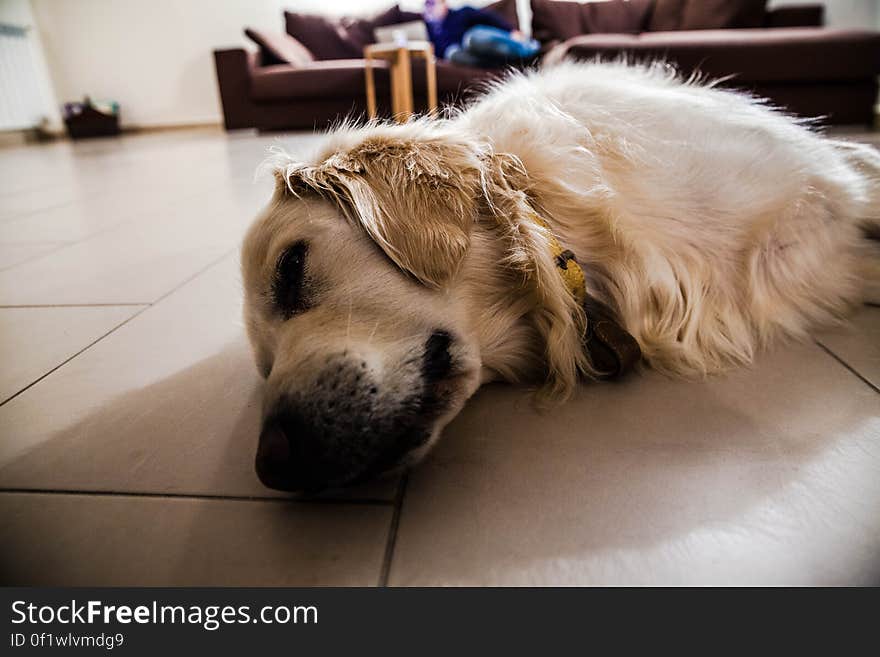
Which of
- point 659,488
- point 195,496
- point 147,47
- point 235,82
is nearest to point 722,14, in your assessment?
point 235,82

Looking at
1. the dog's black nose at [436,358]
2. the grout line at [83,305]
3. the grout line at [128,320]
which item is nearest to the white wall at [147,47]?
the grout line at [128,320]

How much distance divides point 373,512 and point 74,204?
127 inches

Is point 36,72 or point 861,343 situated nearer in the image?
point 861,343

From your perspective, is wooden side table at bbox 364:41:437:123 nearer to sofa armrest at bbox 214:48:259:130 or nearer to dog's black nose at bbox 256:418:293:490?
sofa armrest at bbox 214:48:259:130

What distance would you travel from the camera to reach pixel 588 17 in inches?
246

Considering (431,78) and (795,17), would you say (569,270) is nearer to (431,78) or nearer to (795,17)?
(431,78)

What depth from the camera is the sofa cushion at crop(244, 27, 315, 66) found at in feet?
21.3

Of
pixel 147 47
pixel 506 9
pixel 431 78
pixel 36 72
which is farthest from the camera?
pixel 147 47

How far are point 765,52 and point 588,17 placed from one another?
2.14 metres

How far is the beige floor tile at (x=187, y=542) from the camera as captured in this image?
0.70m

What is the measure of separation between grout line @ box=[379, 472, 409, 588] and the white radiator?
9.76m

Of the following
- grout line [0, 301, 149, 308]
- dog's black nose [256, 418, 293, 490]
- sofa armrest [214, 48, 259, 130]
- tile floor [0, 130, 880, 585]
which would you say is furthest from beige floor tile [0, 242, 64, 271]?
sofa armrest [214, 48, 259, 130]

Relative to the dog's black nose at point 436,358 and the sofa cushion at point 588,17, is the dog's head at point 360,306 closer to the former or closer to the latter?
the dog's black nose at point 436,358

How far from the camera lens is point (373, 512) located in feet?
2.60
